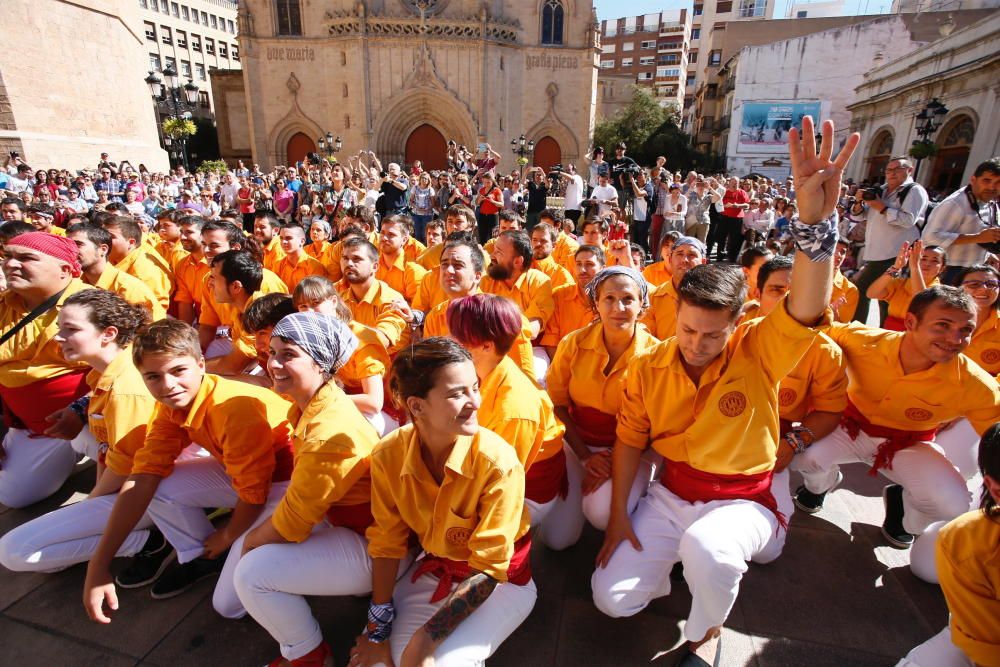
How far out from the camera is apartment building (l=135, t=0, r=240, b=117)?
4178 centimetres

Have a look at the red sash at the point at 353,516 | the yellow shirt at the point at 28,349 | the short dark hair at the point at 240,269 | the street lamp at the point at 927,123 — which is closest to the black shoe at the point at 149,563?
the red sash at the point at 353,516

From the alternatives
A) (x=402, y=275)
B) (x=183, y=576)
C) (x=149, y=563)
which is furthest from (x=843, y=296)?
(x=149, y=563)

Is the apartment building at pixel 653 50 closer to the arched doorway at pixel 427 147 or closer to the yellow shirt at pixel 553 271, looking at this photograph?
the arched doorway at pixel 427 147

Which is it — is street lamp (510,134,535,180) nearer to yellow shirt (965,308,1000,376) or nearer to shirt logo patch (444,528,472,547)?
yellow shirt (965,308,1000,376)

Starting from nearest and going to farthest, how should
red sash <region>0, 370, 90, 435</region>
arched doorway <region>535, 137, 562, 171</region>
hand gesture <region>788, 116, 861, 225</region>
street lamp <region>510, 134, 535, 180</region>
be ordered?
hand gesture <region>788, 116, 861, 225</region>
red sash <region>0, 370, 90, 435</region>
street lamp <region>510, 134, 535, 180</region>
arched doorway <region>535, 137, 562, 171</region>

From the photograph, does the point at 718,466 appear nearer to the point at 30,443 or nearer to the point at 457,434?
the point at 457,434

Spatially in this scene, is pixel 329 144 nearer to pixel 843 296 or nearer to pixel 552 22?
pixel 552 22

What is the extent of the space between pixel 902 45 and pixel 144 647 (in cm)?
3862

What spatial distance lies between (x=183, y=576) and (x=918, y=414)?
403 centimetres

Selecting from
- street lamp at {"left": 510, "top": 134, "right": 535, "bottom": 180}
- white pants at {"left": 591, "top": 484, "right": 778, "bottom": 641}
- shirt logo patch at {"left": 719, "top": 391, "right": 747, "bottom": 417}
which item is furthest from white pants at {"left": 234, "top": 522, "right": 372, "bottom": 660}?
street lamp at {"left": 510, "top": 134, "right": 535, "bottom": 180}

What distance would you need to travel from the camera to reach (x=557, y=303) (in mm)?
4527

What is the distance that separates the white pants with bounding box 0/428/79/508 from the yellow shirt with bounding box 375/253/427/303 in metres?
2.97

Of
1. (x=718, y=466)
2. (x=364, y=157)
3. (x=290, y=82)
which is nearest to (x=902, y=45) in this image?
(x=364, y=157)

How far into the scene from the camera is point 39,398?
3.17 meters
